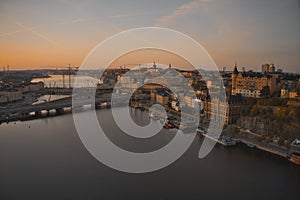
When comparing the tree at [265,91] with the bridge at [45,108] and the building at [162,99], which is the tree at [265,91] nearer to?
the building at [162,99]

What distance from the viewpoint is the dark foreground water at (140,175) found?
82.7 inches

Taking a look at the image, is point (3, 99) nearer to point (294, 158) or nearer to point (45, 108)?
point (45, 108)

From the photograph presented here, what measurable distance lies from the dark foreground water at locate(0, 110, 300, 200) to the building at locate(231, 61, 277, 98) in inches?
129

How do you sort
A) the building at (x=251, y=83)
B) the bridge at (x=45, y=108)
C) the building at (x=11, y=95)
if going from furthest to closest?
the building at (x=11, y=95)
the building at (x=251, y=83)
the bridge at (x=45, y=108)

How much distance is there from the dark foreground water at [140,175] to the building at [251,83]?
3265 millimetres

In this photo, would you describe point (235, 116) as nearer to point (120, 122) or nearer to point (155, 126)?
point (155, 126)

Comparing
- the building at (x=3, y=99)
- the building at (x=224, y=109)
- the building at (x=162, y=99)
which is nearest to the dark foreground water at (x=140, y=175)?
the building at (x=224, y=109)

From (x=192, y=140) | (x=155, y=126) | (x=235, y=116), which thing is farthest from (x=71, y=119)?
(x=235, y=116)

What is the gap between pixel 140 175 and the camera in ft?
7.89

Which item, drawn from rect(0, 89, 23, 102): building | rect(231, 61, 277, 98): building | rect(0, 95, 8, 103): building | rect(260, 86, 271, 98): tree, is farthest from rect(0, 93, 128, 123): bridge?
rect(260, 86, 271, 98): tree

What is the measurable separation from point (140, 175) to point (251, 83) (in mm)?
5130

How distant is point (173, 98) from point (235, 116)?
2.17 metres

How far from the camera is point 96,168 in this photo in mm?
2531

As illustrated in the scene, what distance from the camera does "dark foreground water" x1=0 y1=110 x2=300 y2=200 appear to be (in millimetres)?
2100
